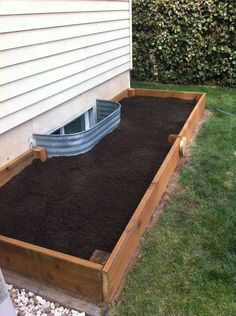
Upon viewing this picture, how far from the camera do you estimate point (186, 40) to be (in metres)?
6.91

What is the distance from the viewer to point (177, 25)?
691cm

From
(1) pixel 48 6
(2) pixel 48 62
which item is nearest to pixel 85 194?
(2) pixel 48 62

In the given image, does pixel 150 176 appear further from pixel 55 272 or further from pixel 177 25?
pixel 177 25

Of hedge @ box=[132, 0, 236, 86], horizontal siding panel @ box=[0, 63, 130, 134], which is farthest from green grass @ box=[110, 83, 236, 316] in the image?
hedge @ box=[132, 0, 236, 86]

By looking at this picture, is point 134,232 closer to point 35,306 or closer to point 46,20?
point 35,306

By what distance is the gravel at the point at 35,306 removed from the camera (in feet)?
6.86

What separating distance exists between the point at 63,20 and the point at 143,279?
2.97 m

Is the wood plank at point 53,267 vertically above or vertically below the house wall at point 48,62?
below

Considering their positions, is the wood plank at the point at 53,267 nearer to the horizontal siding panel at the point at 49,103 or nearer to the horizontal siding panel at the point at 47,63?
the horizontal siding panel at the point at 49,103

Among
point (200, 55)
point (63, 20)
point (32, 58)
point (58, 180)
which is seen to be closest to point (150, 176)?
point (58, 180)

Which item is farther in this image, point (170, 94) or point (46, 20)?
point (170, 94)

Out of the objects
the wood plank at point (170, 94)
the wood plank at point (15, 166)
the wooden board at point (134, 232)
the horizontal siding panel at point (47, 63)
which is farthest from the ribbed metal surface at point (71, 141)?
the wood plank at point (170, 94)

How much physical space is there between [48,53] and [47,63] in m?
0.11

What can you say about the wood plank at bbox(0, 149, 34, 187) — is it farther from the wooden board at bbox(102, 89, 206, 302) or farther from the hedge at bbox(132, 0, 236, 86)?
the hedge at bbox(132, 0, 236, 86)
